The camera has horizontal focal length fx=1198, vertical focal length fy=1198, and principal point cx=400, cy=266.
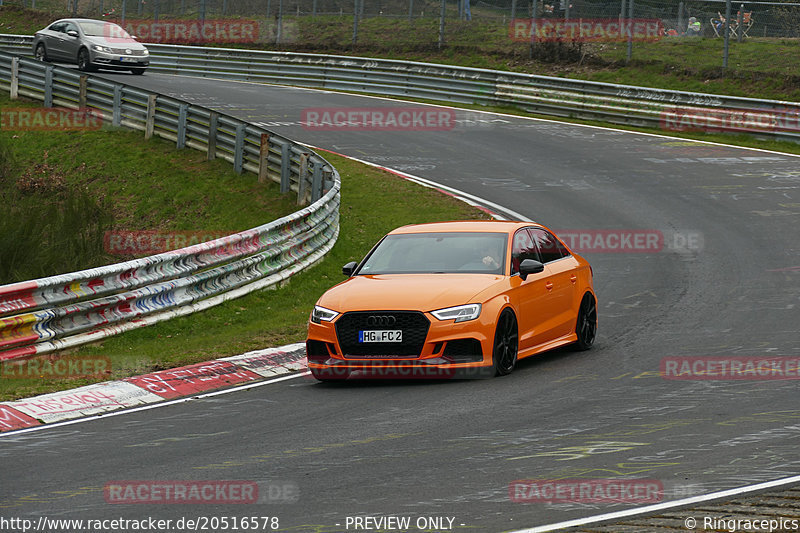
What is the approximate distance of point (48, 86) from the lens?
33.3 m

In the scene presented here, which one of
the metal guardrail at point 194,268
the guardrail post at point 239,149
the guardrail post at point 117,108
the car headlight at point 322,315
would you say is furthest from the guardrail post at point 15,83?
the car headlight at point 322,315

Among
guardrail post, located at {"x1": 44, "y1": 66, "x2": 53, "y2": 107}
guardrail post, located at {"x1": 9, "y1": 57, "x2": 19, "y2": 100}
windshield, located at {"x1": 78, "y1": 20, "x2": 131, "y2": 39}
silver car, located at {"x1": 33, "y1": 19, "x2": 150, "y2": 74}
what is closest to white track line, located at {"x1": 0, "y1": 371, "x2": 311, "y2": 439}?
guardrail post, located at {"x1": 44, "y1": 66, "x2": 53, "y2": 107}

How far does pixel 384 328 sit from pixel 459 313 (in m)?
0.71

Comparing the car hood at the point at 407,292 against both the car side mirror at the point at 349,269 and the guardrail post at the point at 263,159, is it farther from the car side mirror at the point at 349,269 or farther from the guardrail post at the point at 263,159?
the guardrail post at the point at 263,159

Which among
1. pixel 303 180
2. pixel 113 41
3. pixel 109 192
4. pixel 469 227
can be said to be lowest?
pixel 109 192

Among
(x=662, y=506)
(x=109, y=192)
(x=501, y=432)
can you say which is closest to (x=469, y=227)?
(x=501, y=432)

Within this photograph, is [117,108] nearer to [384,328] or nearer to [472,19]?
[472,19]

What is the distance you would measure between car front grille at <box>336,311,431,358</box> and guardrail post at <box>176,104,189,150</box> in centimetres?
Result: 1802

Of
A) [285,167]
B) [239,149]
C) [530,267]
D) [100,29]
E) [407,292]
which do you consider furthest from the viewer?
[100,29]

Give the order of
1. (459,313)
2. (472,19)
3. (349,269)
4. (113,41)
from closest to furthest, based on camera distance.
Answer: (459,313)
(349,269)
(113,41)
(472,19)

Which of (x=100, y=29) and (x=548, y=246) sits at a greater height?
(x=100, y=29)

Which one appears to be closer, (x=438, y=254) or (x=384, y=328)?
(x=384, y=328)

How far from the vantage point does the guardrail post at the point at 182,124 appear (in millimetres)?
28250

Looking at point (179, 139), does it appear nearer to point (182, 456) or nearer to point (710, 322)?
point (710, 322)
